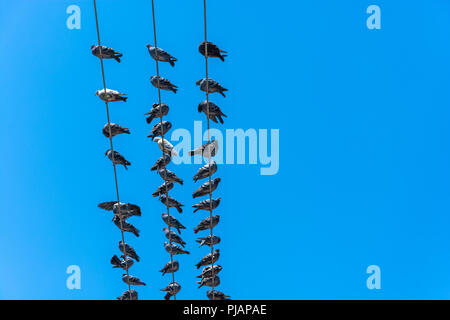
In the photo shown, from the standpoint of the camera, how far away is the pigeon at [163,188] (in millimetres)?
2990

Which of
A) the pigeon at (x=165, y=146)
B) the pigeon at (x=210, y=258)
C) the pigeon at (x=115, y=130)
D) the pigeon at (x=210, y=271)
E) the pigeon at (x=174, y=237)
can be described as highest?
the pigeon at (x=115, y=130)

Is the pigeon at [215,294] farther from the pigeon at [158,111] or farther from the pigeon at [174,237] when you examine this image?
the pigeon at [158,111]

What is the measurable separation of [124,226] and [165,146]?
23.8 inches

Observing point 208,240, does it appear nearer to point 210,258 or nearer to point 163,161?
point 210,258

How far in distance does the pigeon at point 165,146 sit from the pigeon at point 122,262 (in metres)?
0.84

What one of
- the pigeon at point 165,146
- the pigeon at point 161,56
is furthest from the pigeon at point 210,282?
the pigeon at point 161,56

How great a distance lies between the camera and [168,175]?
2939 millimetres

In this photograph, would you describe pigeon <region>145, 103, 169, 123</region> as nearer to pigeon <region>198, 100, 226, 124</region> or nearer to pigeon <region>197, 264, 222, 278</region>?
pigeon <region>198, 100, 226, 124</region>

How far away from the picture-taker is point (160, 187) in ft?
9.94

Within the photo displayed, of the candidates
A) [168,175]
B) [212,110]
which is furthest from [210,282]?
[212,110]
